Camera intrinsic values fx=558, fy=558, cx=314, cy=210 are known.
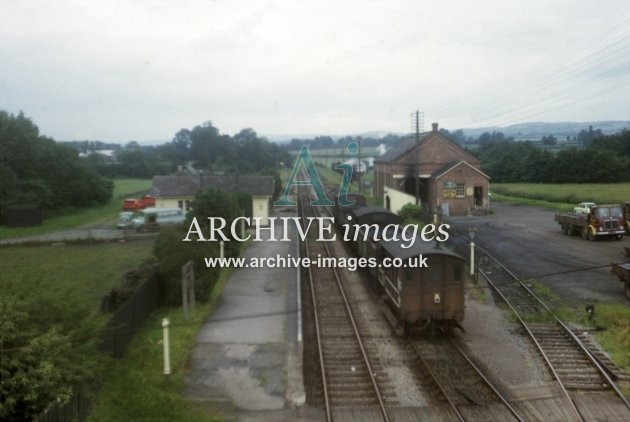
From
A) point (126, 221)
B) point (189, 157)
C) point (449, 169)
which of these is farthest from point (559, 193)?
point (189, 157)

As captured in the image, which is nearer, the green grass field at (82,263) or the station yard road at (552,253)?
the station yard road at (552,253)

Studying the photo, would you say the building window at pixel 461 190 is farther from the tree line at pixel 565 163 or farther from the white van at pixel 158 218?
the white van at pixel 158 218

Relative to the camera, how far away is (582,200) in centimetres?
4138

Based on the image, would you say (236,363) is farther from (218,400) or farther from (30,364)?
(30,364)

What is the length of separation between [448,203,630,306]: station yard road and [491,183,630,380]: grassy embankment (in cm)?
85

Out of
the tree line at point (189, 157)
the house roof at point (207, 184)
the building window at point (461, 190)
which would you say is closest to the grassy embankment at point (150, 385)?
the house roof at point (207, 184)

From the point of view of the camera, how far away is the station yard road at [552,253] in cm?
1895

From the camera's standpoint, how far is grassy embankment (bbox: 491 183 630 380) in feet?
47.3

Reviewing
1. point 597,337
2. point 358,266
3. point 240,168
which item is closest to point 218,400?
point 597,337

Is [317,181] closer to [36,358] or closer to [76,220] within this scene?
[76,220]

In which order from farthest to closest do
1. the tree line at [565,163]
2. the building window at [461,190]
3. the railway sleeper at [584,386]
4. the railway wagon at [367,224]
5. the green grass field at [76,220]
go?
the tree line at [565,163], the building window at [461,190], the green grass field at [76,220], the railway wagon at [367,224], the railway sleeper at [584,386]

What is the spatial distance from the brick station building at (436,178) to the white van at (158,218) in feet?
52.2

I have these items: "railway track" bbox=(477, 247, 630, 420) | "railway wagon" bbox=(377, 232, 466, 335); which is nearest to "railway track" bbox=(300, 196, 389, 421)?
"railway wagon" bbox=(377, 232, 466, 335)

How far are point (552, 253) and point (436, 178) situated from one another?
16.3m
